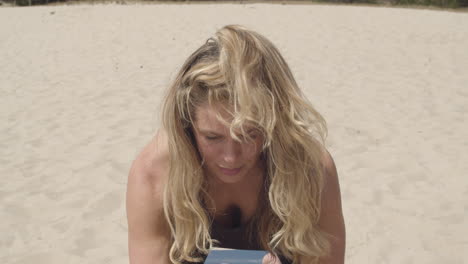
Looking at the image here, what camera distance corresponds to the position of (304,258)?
1604mm

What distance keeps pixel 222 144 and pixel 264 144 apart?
13 centimetres

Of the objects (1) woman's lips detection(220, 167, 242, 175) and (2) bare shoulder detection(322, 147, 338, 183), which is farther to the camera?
(2) bare shoulder detection(322, 147, 338, 183)

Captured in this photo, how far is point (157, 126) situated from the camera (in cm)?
432

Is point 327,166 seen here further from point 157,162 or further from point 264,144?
point 157,162

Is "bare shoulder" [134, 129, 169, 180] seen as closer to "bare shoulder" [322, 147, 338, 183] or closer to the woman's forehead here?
the woman's forehead

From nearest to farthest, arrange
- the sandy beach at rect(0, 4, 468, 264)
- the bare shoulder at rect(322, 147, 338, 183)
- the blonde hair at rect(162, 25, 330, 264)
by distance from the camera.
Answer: the blonde hair at rect(162, 25, 330, 264) < the bare shoulder at rect(322, 147, 338, 183) < the sandy beach at rect(0, 4, 468, 264)

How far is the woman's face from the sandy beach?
1222 millimetres

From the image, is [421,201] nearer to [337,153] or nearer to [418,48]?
[337,153]

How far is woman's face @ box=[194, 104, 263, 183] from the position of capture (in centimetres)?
136

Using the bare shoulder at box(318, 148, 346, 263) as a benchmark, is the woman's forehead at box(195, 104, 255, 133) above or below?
above

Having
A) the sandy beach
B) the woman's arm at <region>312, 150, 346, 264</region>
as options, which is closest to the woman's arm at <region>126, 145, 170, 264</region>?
the woman's arm at <region>312, 150, 346, 264</region>

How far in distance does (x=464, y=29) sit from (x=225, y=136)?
9603 mm

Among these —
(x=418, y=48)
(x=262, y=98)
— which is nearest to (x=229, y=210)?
(x=262, y=98)

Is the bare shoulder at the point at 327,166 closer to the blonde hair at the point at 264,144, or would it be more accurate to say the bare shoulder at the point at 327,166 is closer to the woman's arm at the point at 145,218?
the blonde hair at the point at 264,144
